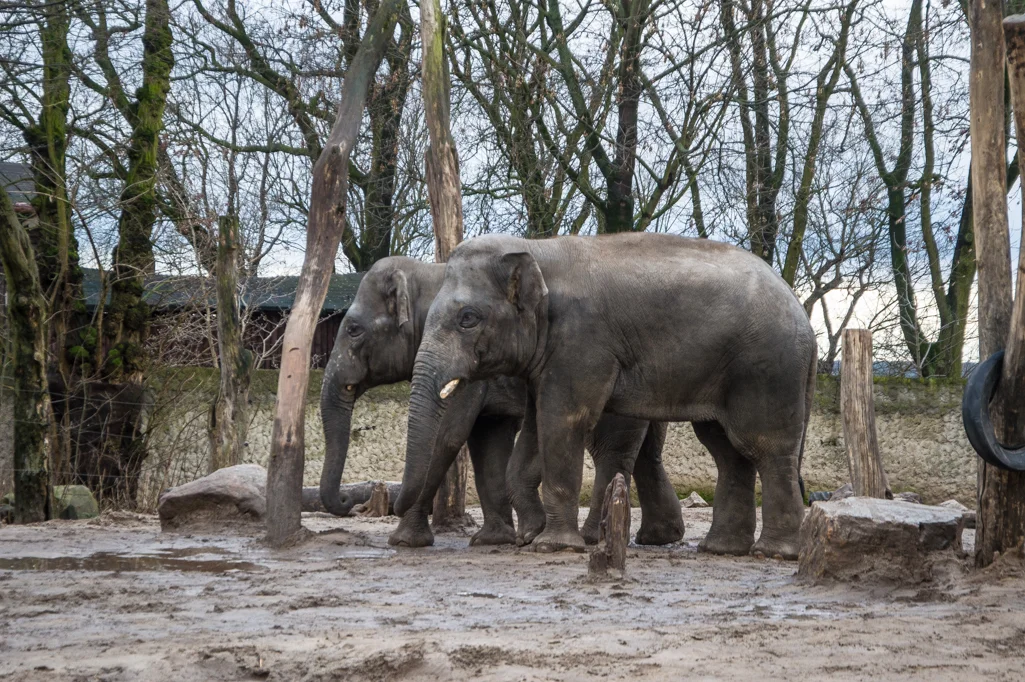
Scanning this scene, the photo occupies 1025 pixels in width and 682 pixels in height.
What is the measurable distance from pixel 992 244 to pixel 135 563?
5.44 m

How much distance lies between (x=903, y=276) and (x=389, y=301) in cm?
1183

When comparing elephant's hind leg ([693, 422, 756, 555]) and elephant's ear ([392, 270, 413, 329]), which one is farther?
elephant's ear ([392, 270, 413, 329])

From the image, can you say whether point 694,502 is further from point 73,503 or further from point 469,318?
point 469,318

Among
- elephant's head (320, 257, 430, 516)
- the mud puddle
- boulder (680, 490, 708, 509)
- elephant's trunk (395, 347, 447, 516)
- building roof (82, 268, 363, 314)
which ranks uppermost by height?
building roof (82, 268, 363, 314)

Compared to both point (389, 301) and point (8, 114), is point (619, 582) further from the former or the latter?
point (8, 114)

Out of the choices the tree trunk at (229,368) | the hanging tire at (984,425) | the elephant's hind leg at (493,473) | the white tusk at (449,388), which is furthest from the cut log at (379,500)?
the hanging tire at (984,425)

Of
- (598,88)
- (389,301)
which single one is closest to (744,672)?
(389,301)

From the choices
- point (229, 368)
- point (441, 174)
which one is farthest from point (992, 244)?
point (229, 368)

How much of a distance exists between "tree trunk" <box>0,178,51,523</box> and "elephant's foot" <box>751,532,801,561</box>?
6.70 m

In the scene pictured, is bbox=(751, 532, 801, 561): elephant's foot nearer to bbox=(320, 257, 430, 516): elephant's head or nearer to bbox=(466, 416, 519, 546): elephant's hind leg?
bbox=(466, 416, 519, 546): elephant's hind leg

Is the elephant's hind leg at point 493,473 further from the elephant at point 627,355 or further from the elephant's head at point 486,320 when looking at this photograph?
the elephant's head at point 486,320

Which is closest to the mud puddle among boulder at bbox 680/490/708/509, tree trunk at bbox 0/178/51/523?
tree trunk at bbox 0/178/51/523

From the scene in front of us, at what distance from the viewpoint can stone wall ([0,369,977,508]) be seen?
15.7m

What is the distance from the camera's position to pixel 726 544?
29.0 feet
